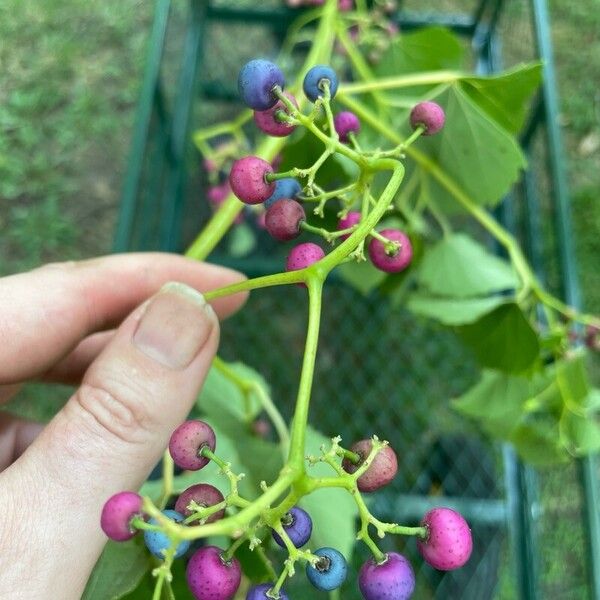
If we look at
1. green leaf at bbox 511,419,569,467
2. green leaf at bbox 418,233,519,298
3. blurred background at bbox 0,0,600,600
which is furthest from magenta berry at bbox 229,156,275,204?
blurred background at bbox 0,0,600,600

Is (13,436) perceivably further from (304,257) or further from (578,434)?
(578,434)

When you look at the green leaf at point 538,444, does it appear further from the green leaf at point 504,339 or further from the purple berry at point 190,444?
the purple berry at point 190,444

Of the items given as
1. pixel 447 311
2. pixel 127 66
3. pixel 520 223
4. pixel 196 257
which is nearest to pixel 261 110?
pixel 196 257

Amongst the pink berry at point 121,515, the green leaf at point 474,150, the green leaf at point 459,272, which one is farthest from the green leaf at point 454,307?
the pink berry at point 121,515

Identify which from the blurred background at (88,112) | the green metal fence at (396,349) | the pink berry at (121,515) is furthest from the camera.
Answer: the blurred background at (88,112)

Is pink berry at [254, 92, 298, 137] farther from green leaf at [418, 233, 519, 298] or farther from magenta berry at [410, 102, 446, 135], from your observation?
green leaf at [418, 233, 519, 298]

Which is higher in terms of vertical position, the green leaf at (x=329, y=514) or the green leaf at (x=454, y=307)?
the green leaf at (x=454, y=307)
